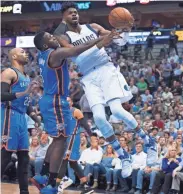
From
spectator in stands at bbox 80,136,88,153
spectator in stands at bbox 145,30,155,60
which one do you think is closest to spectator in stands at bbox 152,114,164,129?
spectator in stands at bbox 80,136,88,153

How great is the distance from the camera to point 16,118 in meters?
6.10

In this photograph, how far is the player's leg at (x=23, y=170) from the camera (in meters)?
6.07

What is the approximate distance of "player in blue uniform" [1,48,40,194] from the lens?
6.01 metres

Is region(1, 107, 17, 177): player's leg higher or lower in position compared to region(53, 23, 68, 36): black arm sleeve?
lower

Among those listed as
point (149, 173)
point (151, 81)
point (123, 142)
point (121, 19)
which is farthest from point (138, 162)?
point (151, 81)

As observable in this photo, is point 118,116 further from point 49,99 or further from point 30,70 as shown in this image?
point 30,70

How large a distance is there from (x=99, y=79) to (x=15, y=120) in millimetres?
1184

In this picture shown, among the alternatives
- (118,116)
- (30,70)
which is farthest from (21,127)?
(30,70)

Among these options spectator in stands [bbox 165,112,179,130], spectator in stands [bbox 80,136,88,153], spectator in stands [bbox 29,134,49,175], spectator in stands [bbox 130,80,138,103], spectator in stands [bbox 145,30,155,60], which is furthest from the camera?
spectator in stands [bbox 145,30,155,60]

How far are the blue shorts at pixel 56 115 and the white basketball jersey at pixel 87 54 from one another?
0.65 meters

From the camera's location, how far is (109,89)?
6527 millimetres

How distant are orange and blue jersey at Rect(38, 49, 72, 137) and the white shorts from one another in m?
0.62

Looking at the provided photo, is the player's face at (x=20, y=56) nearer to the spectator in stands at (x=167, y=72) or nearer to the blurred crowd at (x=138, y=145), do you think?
the blurred crowd at (x=138, y=145)

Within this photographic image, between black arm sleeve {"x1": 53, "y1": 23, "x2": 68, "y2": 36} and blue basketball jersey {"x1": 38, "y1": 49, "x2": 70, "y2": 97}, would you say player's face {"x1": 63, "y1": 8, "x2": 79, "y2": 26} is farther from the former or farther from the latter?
blue basketball jersey {"x1": 38, "y1": 49, "x2": 70, "y2": 97}
